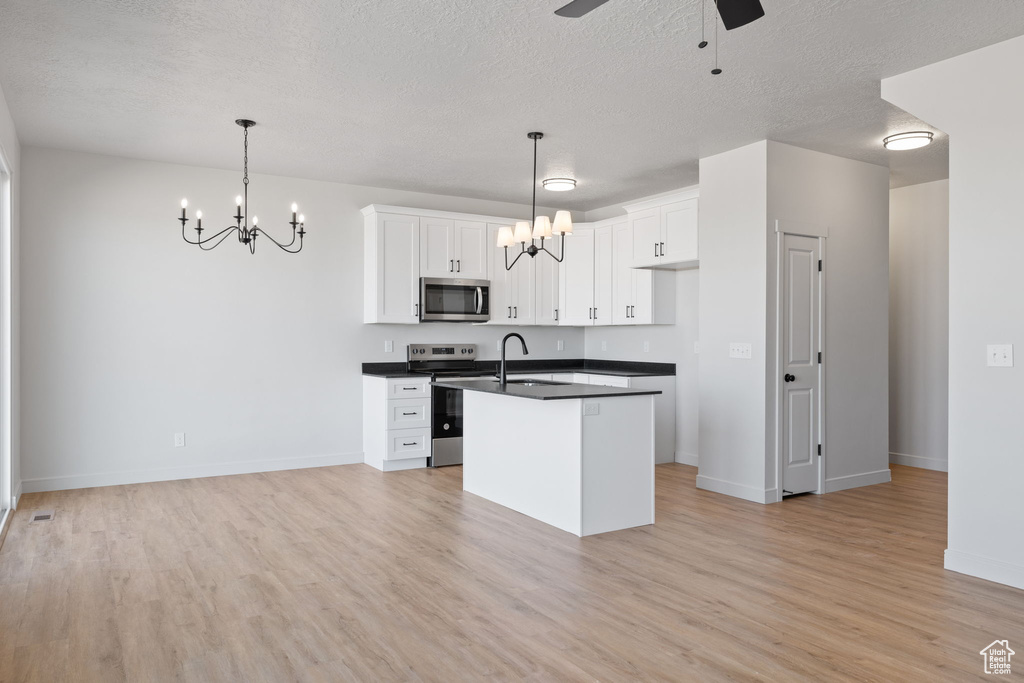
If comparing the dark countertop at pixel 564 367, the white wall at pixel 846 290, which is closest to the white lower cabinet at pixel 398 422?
the dark countertop at pixel 564 367

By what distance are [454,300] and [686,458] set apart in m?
2.60

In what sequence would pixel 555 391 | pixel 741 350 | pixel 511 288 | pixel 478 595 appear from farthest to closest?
pixel 511 288
pixel 741 350
pixel 555 391
pixel 478 595

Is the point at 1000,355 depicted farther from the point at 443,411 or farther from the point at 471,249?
the point at 471,249

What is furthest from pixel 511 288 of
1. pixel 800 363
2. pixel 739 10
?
pixel 739 10

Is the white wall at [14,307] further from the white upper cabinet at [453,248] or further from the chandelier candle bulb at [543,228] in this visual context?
the chandelier candle bulb at [543,228]

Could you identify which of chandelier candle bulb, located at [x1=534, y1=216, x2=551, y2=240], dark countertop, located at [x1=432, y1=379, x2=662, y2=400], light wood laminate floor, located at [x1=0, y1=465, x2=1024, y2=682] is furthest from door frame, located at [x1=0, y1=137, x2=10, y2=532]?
chandelier candle bulb, located at [x1=534, y1=216, x2=551, y2=240]

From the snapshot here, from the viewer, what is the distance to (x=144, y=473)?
5.52 metres

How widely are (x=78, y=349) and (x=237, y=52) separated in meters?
3.09

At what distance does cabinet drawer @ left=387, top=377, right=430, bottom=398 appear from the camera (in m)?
6.03

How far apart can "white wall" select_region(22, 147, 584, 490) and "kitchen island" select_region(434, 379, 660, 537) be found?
217 centimetres

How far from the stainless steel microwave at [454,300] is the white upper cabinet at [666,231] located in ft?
4.84

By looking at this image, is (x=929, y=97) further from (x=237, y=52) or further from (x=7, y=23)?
(x=7, y=23)

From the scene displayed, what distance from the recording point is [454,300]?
6.58 meters

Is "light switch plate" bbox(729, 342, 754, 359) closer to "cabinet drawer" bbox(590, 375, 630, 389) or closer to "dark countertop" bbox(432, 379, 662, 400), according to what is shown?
"dark countertop" bbox(432, 379, 662, 400)
